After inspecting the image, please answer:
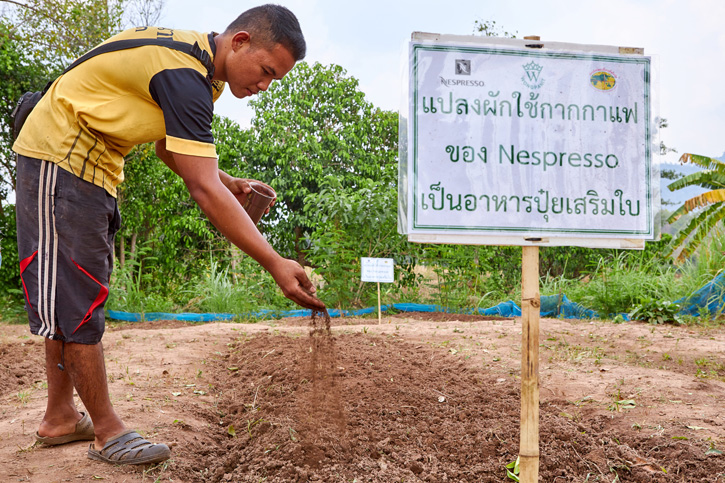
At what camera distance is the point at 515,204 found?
6.31ft

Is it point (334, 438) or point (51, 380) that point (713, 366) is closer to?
point (334, 438)

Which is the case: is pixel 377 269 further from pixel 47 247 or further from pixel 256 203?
pixel 47 247

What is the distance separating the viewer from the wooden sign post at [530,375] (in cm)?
181

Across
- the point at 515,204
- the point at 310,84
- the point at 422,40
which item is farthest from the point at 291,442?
the point at 310,84

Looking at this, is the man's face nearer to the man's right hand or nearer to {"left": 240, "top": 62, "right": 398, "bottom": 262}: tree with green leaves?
the man's right hand

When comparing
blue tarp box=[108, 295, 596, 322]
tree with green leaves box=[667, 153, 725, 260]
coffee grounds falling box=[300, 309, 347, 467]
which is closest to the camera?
coffee grounds falling box=[300, 309, 347, 467]

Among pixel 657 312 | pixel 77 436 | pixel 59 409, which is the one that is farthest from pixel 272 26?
pixel 657 312

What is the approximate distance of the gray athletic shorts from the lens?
1.92m

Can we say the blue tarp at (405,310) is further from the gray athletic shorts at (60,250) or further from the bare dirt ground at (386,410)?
the gray athletic shorts at (60,250)

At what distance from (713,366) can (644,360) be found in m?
0.41

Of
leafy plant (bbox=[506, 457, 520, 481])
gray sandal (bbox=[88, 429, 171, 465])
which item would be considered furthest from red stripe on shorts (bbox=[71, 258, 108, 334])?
leafy plant (bbox=[506, 457, 520, 481])

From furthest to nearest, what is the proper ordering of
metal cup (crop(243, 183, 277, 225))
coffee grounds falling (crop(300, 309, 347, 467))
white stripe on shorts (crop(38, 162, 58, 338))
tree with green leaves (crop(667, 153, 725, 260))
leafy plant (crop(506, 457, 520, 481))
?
1. tree with green leaves (crop(667, 153, 725, 260))
2. metal cup (crop(243, 183, 277, 225))
3. coffee grounds falling (crop(300, 309, 347, 467))
4. leafy plant (crop(506, 457, 520, 481))
5. white stripe on shorts (crop(38, 162, 58, 338))

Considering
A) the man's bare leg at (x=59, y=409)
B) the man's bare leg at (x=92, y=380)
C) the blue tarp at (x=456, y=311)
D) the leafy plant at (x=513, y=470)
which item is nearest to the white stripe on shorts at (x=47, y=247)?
the man's bare leg at (x=92, y=380)

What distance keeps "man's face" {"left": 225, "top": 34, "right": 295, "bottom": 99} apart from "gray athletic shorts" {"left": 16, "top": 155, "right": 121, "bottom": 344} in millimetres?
612
